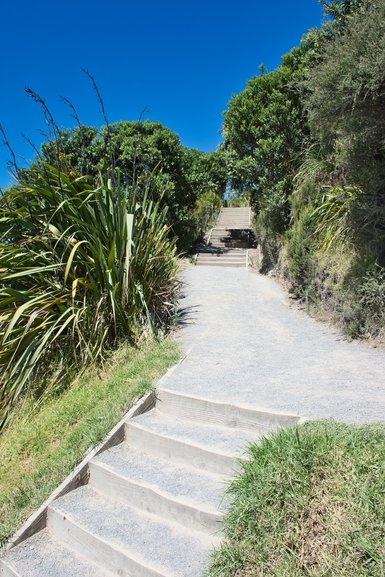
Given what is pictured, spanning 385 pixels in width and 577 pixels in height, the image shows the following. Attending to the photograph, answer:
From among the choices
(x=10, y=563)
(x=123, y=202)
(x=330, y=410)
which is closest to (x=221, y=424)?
(x=330, y=410)

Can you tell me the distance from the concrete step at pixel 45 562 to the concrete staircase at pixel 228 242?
10369 mm

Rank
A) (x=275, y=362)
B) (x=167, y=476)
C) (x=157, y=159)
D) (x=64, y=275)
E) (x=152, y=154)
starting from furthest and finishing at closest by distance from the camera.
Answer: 1. (x=157, y=159)
2. (x=152, y=154)
3. (x=64, y=275)
4. (x=275, y=362)
5. (x=167, y=476)

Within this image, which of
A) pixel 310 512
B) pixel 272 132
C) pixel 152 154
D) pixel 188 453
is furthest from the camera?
pixel 152 154

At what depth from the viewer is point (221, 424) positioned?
3.87 m

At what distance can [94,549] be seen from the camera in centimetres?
301

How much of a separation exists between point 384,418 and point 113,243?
12.1 feet

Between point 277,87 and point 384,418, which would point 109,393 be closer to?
point 384,418

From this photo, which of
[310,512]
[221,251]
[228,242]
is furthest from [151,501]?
[228,242]

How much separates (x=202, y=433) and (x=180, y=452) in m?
0.28

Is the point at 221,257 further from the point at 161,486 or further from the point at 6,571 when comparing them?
the point at 6,571

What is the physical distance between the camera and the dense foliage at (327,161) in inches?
204

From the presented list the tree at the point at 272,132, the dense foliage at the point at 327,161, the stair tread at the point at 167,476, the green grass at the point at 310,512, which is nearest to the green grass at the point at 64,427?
the stair tread at the point at 167,476

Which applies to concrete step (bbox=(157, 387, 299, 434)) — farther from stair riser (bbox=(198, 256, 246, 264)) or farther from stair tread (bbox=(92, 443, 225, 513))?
stair riser (bbox=(198, 256, 246, 264))

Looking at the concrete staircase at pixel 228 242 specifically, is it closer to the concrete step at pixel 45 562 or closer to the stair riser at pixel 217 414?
the stair riser at pixel 217 414
